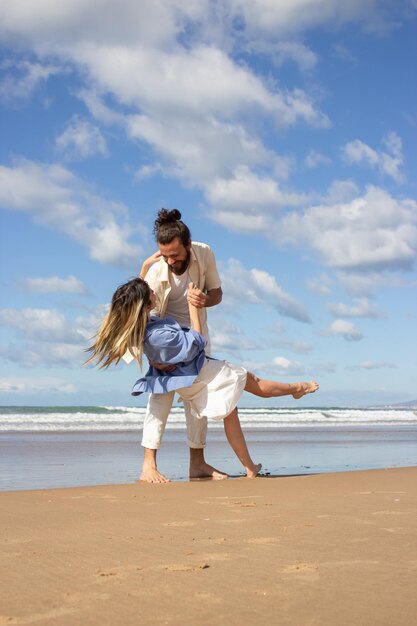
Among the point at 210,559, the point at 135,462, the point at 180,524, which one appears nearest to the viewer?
the point at 210,559

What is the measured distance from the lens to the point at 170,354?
539cm

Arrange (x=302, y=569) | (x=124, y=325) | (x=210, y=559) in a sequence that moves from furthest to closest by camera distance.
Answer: (x=124, y=325) → (x=210, y=559) → (x=302, y=569)

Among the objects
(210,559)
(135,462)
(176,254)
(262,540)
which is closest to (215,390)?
(176,254)

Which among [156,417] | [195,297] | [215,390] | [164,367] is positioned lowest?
[156,417]

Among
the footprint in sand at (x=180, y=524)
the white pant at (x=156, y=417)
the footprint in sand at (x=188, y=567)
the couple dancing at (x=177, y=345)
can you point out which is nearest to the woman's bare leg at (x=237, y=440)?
the couple dancing at (x=177, y=345)

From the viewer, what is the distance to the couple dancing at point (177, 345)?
533 cm

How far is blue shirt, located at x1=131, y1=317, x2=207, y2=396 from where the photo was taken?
17.6ft

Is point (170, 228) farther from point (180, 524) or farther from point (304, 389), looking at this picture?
point (180, 524)

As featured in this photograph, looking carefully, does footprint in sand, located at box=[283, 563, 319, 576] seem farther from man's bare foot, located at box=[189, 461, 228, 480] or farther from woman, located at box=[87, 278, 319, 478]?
man's bare foot, located at box=[189, 461, 228, 480]

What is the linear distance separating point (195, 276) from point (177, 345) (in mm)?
799

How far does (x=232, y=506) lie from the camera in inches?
159

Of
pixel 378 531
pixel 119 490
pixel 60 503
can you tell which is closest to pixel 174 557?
pixel 378 531

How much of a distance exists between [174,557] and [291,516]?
1.05 meters

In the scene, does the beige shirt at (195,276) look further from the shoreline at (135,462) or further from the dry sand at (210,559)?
the dry sand at (210,559)
